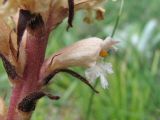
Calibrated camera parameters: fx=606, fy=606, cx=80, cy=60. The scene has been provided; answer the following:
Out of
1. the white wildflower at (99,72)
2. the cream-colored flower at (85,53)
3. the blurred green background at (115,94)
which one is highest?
the cream-colored flower at (85,53)

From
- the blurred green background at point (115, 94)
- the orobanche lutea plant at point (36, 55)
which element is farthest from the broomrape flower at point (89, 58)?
the blurred green background at point (115, 94)

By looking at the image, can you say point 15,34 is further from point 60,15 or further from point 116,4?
point 116,4

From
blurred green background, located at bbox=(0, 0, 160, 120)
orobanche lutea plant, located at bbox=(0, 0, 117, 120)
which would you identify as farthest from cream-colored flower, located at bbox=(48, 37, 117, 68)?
blurred green background, located at bbox=(0, 0, 160, 120)

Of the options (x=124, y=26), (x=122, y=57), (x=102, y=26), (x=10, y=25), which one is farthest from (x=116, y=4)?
(x=10, y=25)

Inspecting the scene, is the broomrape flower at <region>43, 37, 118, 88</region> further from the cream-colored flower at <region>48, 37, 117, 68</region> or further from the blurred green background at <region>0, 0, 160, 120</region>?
the blurred green background at <region>0, 0, 160, 120</region>

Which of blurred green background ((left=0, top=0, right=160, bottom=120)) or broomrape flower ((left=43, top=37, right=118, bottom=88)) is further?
blurred green background ((left=0, top=0, right=160, bottom=120))

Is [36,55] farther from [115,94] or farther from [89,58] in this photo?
[115,94]

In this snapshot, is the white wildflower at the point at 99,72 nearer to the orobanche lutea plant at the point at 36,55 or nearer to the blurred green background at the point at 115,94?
the orobanche lutea plant at the point at 36,55
